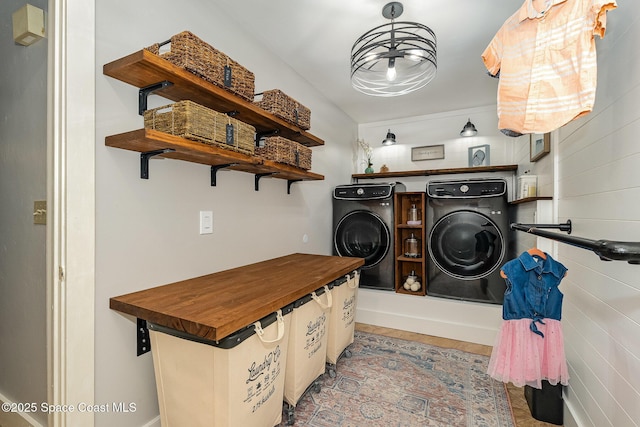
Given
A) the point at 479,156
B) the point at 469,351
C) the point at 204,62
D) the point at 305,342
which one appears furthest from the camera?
the point at 479,156

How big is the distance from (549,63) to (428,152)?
2571 mm

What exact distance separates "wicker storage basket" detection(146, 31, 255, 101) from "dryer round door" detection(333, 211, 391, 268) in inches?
74.6

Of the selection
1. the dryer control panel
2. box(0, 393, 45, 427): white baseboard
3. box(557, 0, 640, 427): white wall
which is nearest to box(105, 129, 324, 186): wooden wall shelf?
box(0, 393, 45, 427): white baseboard

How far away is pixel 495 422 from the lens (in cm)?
164

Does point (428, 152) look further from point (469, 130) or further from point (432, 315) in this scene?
point (432, 315)

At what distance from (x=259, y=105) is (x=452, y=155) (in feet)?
8.70

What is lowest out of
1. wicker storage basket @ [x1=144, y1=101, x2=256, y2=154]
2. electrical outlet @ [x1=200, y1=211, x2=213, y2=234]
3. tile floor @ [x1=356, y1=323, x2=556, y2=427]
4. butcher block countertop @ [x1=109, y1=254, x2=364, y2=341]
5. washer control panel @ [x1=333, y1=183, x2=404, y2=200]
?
tile floor @ [x1=356, y1=323, x2=556, y2=427]

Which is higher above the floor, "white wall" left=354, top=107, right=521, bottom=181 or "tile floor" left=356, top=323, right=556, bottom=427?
"white wall" left=354, top=107, right=521, bottom=181

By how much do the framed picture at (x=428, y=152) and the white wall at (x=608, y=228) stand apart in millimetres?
2001

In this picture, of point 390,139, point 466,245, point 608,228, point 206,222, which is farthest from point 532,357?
point 390,139

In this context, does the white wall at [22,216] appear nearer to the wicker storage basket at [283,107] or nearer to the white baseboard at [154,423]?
the white baseboard at [154,423]

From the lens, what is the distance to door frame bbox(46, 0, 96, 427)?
1.11 metres

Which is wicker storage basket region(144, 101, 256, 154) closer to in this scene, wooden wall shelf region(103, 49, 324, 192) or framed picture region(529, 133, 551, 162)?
wooden wall shelf region(103, 49, 324, 192)

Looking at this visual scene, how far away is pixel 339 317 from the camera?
81.7 inches
